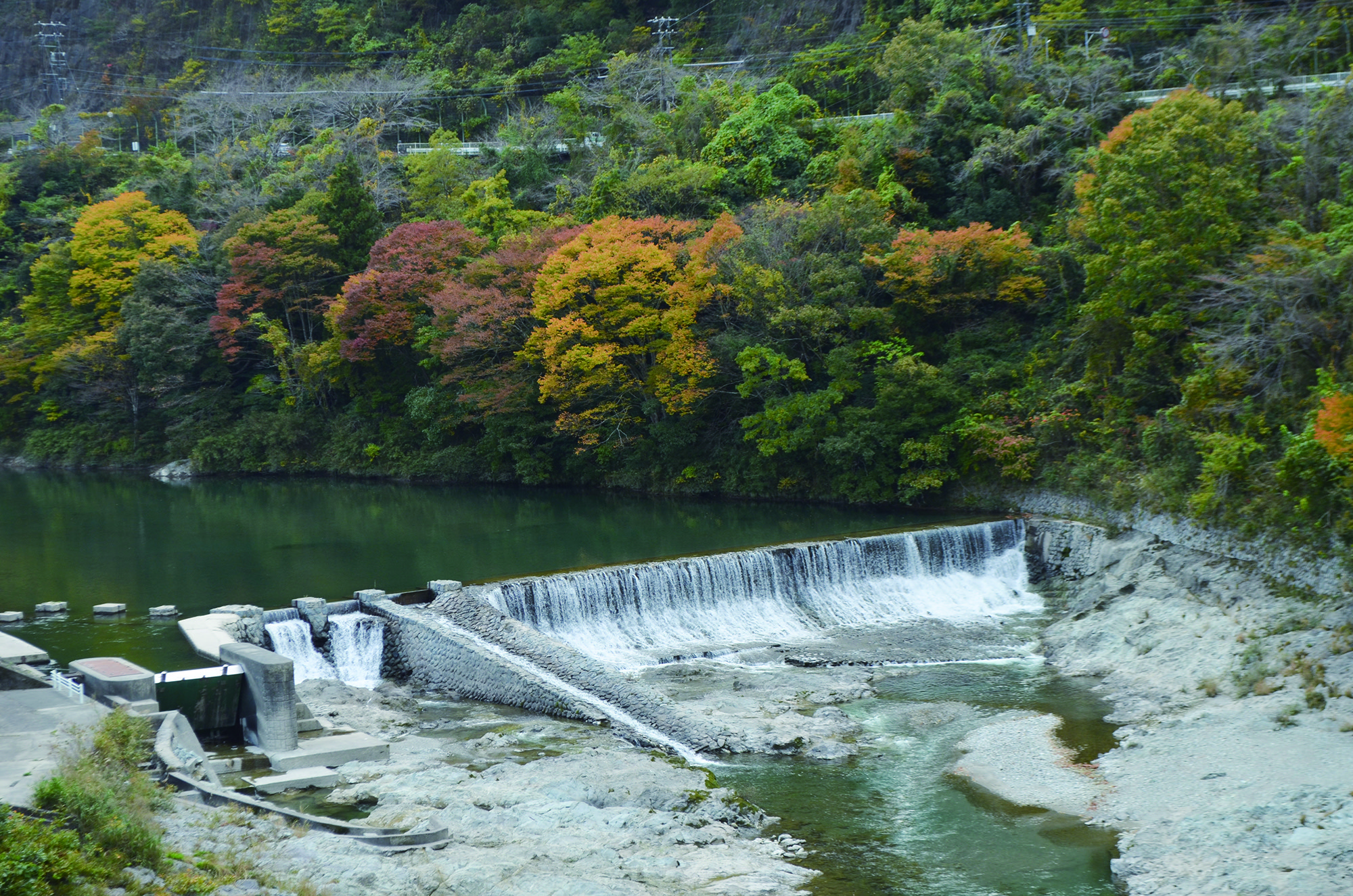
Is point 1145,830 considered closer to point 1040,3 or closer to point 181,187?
point 1040,3

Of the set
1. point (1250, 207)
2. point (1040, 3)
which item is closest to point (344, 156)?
point (1040, 3)

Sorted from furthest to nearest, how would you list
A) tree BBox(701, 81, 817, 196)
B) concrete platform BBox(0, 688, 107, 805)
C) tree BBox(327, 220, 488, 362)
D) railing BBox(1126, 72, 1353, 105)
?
tree BBox(327, 220, 488, 362) → tree BBox(701, 81, 817, 196) → railing BBox(1126, 72, 1353, 105) → concrete platform BBox(0, 688, 107, 805)

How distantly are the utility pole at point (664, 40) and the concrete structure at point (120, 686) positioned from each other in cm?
3806

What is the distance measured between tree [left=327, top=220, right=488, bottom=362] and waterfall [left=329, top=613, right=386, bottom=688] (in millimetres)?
20250

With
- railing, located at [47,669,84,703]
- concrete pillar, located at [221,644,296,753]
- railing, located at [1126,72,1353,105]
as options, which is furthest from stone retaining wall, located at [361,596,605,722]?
railing, located at [1126,72,1353,105]

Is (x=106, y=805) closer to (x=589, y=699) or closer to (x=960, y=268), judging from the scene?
(x=589, y=699)

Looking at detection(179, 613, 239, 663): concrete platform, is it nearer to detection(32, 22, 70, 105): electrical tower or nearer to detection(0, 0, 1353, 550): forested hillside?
detection(0, 0, 1353, 550): forested hillside

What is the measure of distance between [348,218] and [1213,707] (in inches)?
1390

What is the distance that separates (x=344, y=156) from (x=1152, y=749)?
42.6 metres

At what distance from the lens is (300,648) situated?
18469 mm

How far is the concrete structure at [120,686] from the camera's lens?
1350cm

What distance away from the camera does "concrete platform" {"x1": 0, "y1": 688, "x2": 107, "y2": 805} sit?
9.80 meters

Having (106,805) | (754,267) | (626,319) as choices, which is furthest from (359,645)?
(754,267)

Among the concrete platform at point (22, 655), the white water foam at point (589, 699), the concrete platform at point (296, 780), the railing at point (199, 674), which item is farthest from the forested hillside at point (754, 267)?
the concrete platform at point (22, 655)
